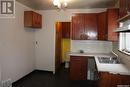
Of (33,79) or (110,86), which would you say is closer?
(110,86)

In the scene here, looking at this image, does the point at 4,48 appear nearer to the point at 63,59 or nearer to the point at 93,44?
the point at 93,44

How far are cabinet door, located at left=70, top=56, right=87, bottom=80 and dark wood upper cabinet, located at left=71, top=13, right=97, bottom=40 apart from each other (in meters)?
0.75

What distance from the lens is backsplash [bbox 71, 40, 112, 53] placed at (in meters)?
4.91

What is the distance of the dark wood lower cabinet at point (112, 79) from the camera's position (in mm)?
2203

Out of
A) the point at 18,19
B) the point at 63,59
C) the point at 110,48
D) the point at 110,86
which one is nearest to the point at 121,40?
the point at 110,48

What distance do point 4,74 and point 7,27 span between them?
1.23 m

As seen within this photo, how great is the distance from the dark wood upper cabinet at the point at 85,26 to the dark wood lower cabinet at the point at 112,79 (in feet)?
7.87

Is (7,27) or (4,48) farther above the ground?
(7,27)

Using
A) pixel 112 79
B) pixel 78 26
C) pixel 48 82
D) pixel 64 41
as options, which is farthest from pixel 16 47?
pixel 64 41

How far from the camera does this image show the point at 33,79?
15.1ft

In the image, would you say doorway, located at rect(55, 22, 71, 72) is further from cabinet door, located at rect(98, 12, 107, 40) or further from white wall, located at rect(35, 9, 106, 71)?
cabinet door, located at rect(98, 12, 107, 40)

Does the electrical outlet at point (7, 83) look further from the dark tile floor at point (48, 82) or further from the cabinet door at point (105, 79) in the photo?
the cabinet door at point (105, 79)

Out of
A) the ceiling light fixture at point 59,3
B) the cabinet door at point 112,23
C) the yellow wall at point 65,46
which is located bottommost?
the yellow wall at point 65,46

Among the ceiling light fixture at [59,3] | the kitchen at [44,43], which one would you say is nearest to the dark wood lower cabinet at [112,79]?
the kitchen at [44,43]
